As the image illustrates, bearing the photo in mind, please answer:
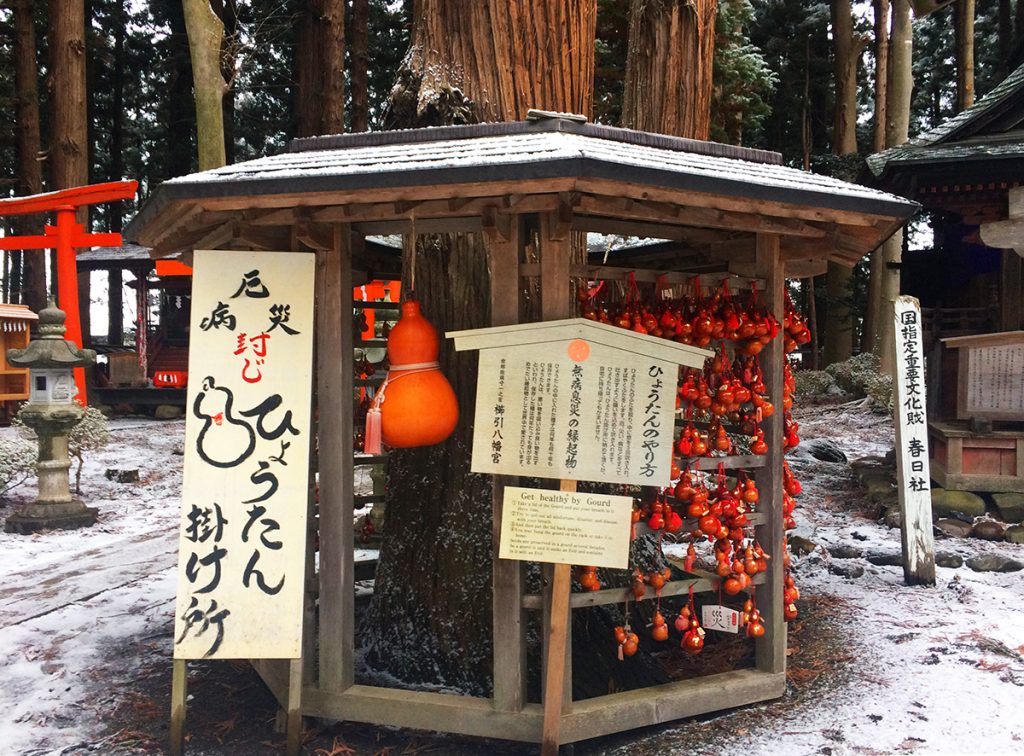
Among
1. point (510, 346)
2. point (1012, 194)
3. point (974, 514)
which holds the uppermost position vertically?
point (1012, 194)

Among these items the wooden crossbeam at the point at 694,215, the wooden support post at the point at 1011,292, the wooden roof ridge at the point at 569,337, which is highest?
the wooden support post at the point at 1011,292

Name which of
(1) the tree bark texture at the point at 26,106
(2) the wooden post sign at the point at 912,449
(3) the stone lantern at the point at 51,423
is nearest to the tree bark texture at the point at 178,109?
(1) the tree bark texture at the point at 26,106

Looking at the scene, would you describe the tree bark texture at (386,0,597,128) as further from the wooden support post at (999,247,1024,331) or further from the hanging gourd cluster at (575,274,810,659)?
the wooden support post at (999,247,1024,331)

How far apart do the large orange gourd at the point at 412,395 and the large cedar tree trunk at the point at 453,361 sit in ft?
2.86

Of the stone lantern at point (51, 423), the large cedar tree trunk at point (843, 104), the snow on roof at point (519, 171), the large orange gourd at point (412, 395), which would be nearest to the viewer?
the snow on roof at point (519, 171)

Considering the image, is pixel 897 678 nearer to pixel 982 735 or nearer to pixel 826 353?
pixel 982 735

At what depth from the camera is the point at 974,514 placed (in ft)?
26.7

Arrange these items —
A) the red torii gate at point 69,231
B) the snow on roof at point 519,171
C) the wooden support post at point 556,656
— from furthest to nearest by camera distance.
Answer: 1. the red torii gate at point 69,231
2. the wooden support post at point 556,656
3. the snow on roof at point 519,171

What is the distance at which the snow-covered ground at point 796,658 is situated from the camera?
395 cm

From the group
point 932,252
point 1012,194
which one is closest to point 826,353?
point 932,252

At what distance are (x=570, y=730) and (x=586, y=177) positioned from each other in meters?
2.62

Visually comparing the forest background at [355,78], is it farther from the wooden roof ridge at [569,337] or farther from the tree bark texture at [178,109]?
the wooden roof ridge at [569,337]

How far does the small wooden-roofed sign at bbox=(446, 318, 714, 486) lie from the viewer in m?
3.67

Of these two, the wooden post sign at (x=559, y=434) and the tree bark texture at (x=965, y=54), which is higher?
the tree bark texture at (x=965, y=54)
